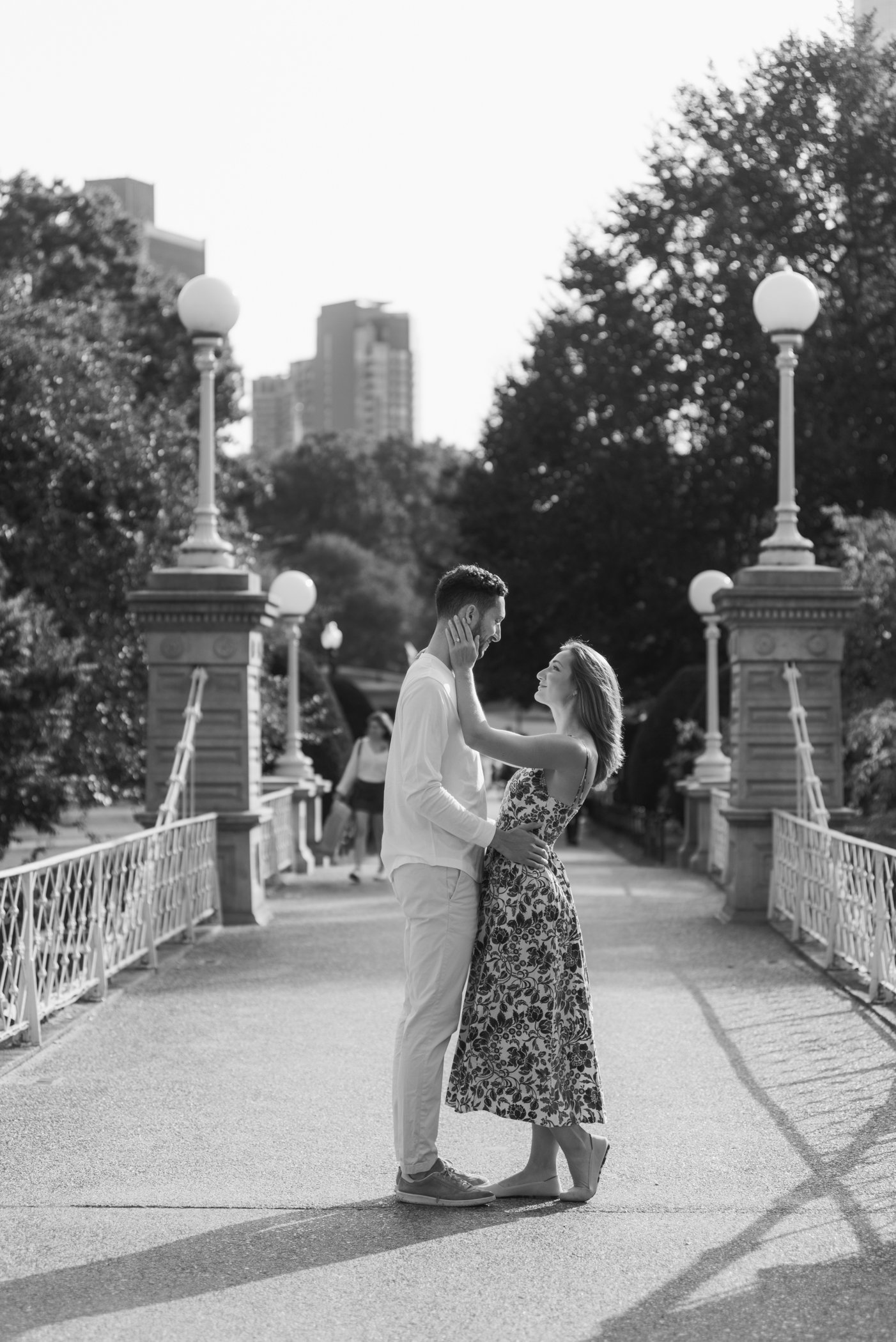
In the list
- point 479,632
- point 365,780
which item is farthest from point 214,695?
point 479,632

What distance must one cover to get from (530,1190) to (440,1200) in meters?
0.29

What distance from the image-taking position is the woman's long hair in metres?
5.53

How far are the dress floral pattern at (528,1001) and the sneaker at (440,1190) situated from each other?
0.20m

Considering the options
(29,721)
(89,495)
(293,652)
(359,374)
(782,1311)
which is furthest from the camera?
(359,374)

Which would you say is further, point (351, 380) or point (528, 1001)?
point (351, 380)

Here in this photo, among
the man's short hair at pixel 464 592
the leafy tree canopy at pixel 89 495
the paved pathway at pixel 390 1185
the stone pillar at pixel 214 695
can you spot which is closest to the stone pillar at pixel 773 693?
the paved pathway at pixel 390 1185

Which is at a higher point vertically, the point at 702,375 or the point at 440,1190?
A: the point at 702,375

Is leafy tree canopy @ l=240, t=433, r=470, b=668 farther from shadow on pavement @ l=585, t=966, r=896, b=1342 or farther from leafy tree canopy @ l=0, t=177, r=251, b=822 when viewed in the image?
shadow on pavement @ l=585, t=966, r=896, b=1342

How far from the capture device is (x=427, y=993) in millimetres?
5324

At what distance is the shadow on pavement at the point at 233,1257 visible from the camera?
4.34 meters

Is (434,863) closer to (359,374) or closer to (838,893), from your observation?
(838,893)

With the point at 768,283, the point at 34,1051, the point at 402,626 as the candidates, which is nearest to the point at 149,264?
the point at 768,283

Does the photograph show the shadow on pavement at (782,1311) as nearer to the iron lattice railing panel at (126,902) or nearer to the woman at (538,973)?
the woman at (538,973)

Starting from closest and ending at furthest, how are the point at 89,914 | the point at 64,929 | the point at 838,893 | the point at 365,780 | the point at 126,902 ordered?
the point at 64,929 < the point at 89,914 < the point at 126,902 < the point at 838,893 < the point at 365,780
